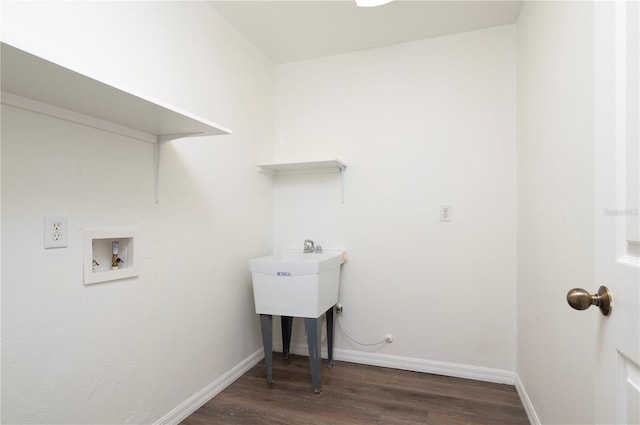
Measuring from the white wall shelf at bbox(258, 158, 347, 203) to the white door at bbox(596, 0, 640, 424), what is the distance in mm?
1779

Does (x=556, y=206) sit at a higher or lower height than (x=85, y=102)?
lower

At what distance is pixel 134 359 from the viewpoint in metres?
1.57

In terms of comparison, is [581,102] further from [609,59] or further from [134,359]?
[134,359]

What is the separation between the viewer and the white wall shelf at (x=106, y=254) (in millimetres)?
1364

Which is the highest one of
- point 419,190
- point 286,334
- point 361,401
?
point 419,190

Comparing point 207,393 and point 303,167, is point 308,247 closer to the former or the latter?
point 303,167

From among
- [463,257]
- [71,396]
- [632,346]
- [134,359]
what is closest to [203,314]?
[134,359]

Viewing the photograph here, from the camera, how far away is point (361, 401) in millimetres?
2008

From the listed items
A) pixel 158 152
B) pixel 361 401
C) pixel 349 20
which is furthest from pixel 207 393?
pixel 349 20

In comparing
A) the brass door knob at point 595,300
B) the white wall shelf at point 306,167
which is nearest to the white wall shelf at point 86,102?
the white wall shelf at point 306,167

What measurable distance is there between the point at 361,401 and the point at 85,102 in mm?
1991

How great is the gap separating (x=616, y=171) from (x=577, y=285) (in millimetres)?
692

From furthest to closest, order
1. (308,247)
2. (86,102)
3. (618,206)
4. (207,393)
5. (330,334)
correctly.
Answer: (308,247) → (330,334) → (207,393) → (86,102) → (618,206)

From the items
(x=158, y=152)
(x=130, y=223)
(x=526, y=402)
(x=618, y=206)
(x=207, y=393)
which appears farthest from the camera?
(x=207, y=393)
